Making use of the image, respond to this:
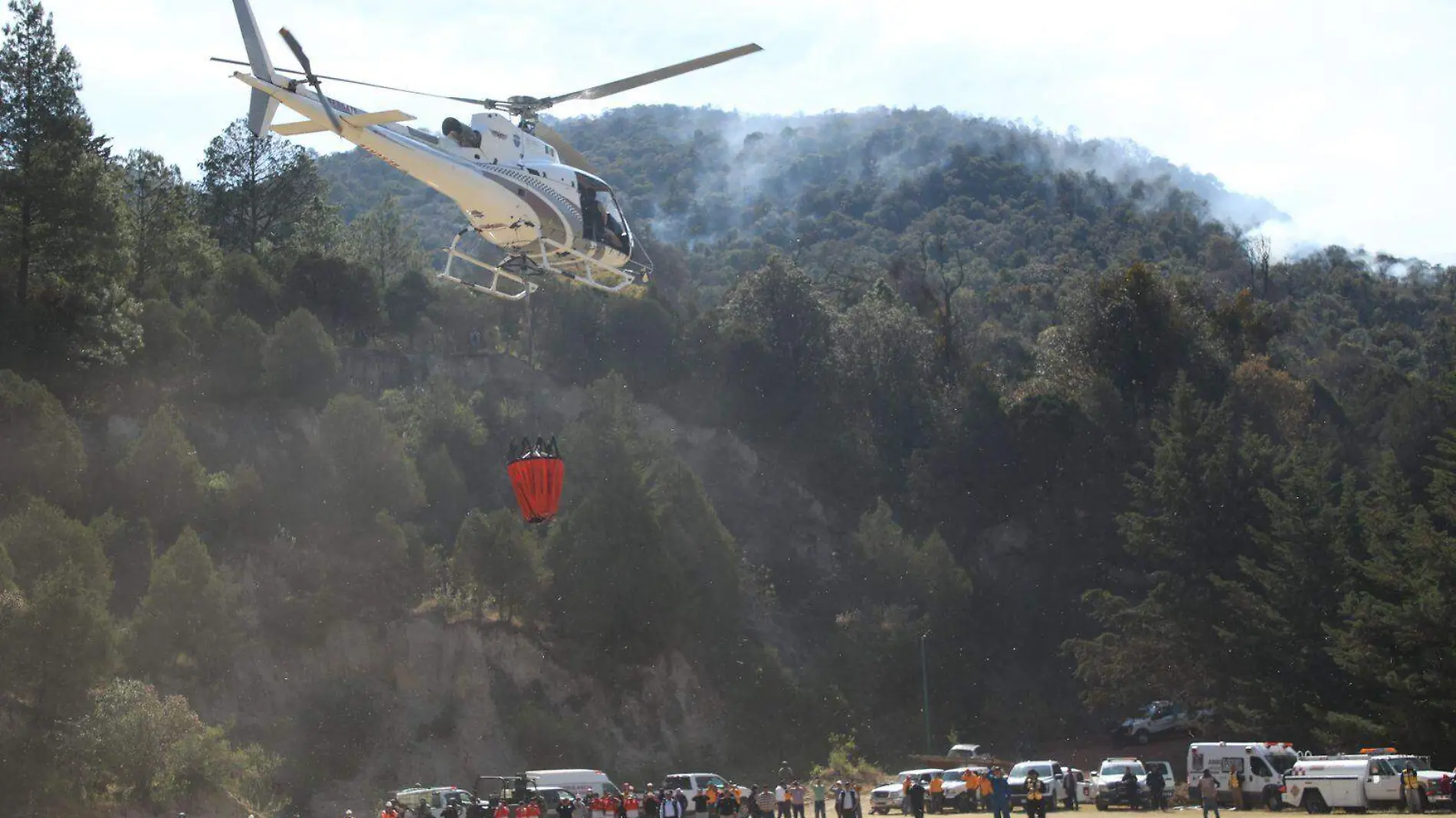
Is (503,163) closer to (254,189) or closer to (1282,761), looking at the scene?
(1282,761)

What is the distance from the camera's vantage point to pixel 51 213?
185 feet

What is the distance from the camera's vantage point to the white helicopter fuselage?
30266 mm

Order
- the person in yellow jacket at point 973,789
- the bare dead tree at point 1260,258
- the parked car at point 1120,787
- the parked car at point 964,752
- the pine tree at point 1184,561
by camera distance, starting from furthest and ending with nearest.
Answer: the bare dead tree at point 1260,258
the pine tree at point 1184,561
the parked car at point 964,752
the person in yellow jacket at point 973,789
the parked car at point 1120,787

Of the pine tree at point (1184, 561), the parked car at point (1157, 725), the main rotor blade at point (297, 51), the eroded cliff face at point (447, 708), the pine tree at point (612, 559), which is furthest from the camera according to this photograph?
the parked car at point (1157, 725)

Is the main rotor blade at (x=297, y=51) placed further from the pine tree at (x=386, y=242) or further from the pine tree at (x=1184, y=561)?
the pine tree at (x=386, y=242)

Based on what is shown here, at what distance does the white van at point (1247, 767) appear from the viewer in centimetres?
4100

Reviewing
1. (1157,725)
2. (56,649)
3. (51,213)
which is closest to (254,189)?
(51,213)

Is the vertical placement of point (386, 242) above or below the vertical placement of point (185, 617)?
above

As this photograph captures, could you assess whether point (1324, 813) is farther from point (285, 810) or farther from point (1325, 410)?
point (1325, 410)

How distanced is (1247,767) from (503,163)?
26.4 metres

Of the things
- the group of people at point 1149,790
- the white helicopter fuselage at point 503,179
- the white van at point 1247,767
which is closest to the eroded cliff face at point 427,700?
the group of people at point 1149,790

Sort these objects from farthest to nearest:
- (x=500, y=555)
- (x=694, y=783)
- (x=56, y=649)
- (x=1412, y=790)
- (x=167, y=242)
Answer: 1. (x=167, y=242)
2. (x=500, y=555)
3. (x=694, y=783)
4. (x=56, y=649)
5. (x=1412, y=790)

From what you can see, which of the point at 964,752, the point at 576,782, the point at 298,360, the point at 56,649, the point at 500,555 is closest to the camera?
the point at 56,649

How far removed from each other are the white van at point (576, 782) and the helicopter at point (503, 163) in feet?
48.1
